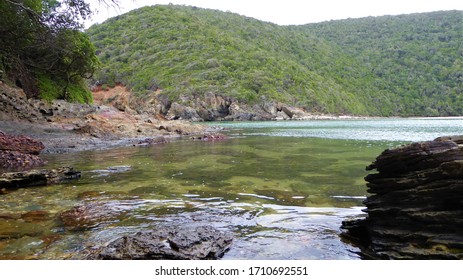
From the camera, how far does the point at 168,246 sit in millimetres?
4281

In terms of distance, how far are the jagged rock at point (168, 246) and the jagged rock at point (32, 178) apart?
17.7 feet

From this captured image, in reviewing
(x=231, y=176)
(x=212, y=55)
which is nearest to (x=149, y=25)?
(x=212, y=55)

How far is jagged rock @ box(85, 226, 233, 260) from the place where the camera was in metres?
4.07

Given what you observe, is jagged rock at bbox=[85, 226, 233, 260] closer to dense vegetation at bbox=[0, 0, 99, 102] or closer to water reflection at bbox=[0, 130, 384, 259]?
water reflection at bbox=[0, 130, 384, 259]

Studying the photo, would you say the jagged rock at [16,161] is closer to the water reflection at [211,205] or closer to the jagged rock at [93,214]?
the water reflection at [211,205]

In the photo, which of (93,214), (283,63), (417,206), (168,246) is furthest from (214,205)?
(283,63)

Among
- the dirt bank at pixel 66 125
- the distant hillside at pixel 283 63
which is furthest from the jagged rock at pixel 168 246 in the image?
the distant hillside at pixel 283 63

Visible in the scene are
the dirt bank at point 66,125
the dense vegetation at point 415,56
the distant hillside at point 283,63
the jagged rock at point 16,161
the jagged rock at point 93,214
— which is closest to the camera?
the jagged rock at point 93,214

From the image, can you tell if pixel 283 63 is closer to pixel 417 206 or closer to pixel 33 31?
pixel 33 31

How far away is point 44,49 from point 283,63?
8502cm

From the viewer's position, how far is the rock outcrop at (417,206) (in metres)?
4.04
